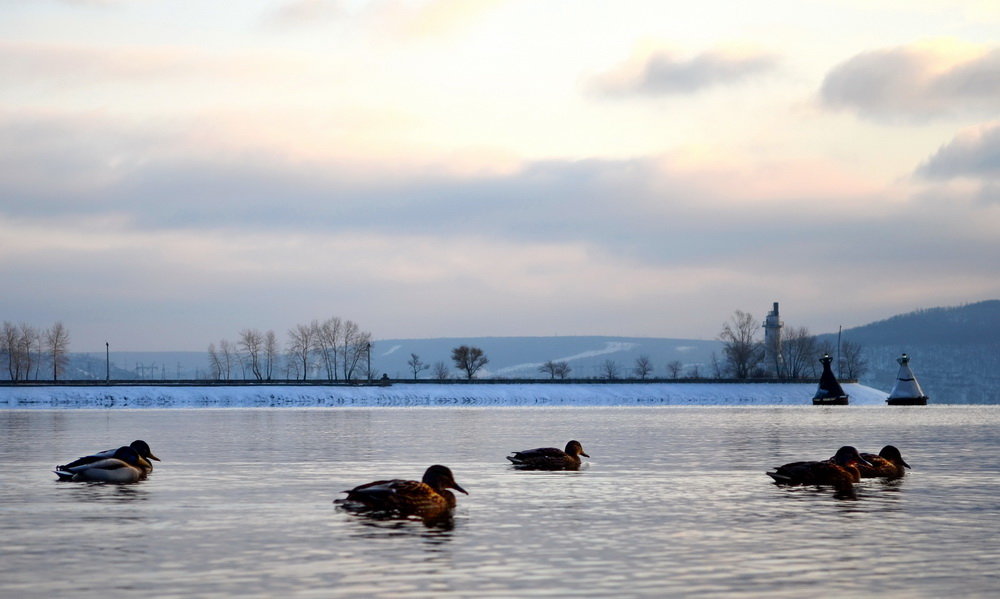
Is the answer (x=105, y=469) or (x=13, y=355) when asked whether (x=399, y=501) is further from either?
(x=13, y=355)

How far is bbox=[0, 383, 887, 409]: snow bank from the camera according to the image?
14075 centimetres

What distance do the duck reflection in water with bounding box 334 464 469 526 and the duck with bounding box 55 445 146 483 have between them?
316 inches

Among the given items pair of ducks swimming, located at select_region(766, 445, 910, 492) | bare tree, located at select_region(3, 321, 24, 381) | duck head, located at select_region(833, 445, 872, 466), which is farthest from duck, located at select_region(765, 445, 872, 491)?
bare tree, located at select_region(3, 321, 24, 381)

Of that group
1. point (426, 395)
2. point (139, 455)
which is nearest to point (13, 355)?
point (426, 395)

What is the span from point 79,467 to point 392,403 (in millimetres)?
124715

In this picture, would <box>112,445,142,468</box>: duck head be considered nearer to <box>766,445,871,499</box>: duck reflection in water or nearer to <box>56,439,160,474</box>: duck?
<box>56,439,160,474</box>: duck

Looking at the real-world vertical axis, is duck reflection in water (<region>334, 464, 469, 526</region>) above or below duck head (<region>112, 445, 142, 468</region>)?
below

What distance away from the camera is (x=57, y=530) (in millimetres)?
18875

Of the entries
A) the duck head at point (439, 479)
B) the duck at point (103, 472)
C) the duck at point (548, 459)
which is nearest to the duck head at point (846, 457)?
the duck at point (548, 459)

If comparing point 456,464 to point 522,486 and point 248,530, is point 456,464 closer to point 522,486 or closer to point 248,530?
point 522,486

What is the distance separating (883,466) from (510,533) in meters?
13.6

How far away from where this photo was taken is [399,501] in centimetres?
2067

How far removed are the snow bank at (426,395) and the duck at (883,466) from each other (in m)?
108

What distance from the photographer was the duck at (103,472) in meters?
27.4
